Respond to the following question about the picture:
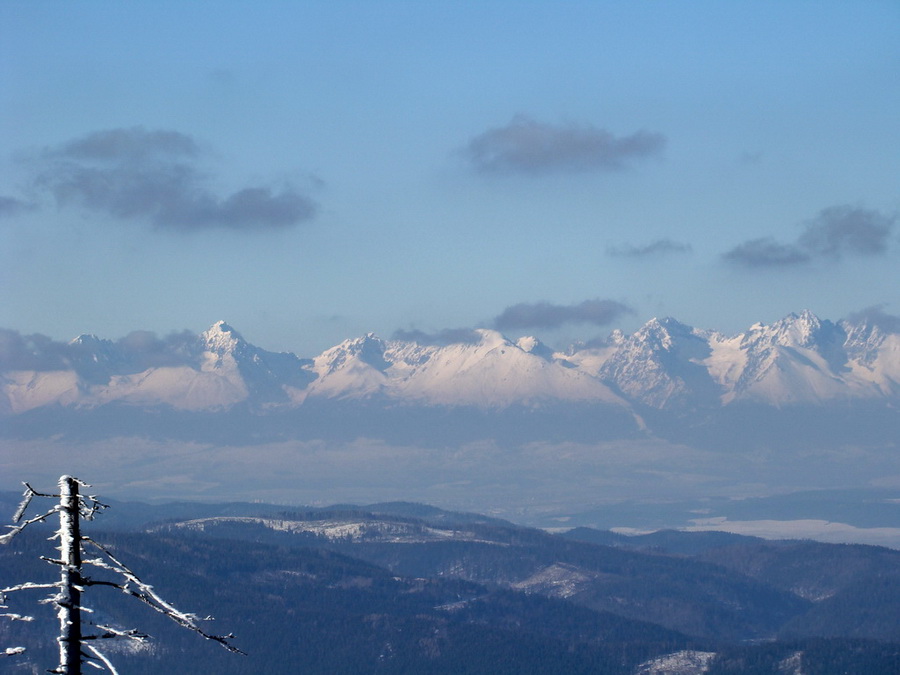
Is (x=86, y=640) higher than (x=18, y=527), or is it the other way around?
(x=18, y=527)

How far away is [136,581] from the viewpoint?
3581cm

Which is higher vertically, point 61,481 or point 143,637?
point 61,481

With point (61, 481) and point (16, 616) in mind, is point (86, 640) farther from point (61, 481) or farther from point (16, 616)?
point (61, 481)

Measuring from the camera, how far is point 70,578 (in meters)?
36.9

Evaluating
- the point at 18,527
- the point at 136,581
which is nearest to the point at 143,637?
the point at 136,581

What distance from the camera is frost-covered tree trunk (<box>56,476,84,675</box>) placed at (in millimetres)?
36406

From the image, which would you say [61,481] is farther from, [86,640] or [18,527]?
[86,640]

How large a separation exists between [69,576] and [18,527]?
225cm

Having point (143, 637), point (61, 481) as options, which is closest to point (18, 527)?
point (61, 481)

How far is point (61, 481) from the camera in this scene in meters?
36.2

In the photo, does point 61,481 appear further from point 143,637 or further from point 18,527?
point 143,637

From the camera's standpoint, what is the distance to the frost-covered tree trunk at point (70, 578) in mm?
36406

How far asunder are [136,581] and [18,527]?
10.2ft

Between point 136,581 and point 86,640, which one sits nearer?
point 136,581
